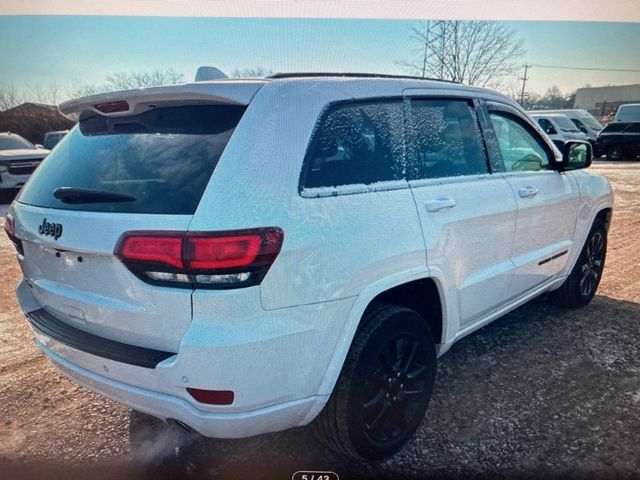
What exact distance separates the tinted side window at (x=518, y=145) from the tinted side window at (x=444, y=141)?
302 millimetres

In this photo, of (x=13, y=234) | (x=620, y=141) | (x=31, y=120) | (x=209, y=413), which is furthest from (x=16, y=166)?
(x=620, y=141)

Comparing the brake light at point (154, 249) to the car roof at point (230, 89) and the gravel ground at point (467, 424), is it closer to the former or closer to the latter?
the car roof at point (230, 89)

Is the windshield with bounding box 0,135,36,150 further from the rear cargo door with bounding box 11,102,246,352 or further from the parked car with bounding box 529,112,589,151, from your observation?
the parked car with bounding box 529,112,589,151

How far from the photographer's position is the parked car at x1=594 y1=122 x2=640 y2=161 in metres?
19.5

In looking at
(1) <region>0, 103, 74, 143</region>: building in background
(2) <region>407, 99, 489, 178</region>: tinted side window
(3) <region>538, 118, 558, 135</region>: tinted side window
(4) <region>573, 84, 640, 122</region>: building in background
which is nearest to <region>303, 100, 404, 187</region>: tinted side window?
(2) <region>407, 99, 489, 178</region>: tinted side window

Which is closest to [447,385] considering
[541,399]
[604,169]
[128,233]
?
[541,399]

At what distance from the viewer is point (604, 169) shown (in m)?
16.3

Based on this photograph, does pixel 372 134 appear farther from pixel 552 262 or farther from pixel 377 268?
pixel 552 262

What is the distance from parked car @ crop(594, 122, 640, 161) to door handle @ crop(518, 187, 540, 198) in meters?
20.2

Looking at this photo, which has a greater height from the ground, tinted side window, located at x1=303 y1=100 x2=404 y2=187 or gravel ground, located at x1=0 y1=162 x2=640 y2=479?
tinted side window, located at x1=303 y1=100 x2=404 y2=187

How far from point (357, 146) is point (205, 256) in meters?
0.93

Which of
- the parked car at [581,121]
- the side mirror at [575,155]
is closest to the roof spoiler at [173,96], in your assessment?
the side mirror at [575,155]

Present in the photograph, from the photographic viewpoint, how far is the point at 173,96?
1925 millimetres

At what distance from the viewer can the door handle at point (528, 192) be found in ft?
10.1
